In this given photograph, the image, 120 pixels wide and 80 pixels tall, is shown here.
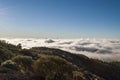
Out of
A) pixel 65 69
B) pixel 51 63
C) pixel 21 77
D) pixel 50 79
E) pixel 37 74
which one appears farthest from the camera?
pixel 65 69

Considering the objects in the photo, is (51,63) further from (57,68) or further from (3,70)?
(3,70)

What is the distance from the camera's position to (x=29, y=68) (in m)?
23.4

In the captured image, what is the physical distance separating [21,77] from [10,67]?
411 centimetres

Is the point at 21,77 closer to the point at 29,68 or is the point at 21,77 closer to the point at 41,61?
the point at 41,61

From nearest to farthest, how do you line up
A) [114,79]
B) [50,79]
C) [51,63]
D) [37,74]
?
[50,79], [37,74], [51,63], [114,79]

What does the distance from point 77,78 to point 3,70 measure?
7.08 meters

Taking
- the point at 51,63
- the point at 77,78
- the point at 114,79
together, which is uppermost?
the point at 51,63

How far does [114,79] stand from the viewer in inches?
3445

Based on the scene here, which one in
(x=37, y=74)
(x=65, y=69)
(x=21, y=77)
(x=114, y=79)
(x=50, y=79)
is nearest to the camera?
(x=50, y=79)

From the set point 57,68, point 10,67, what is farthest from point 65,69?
point 10,67

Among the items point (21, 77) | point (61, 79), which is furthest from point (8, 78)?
point (61, 79)

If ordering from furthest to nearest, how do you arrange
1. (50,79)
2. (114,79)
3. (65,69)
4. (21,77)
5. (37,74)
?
(114,79) < (65,69) < (37,74) < (21,77) < (50,79)

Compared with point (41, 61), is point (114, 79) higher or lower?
lower

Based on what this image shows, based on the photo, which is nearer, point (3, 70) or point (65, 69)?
point (3, 70)
